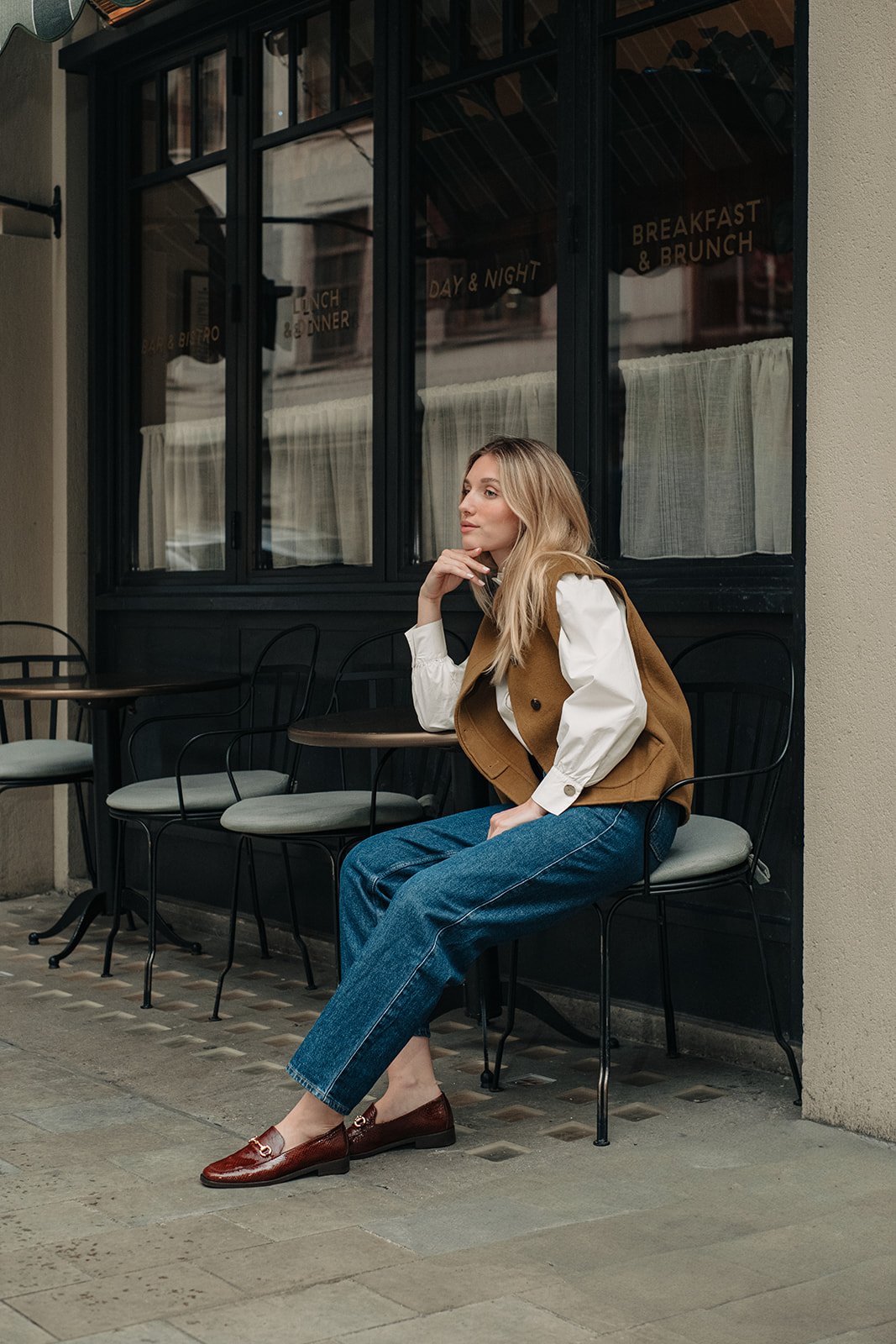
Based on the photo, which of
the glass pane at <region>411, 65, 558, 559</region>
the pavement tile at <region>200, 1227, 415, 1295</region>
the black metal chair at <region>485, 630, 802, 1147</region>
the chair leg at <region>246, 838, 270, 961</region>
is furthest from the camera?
the chair leg at <region>246, 838, 270, 961</region>

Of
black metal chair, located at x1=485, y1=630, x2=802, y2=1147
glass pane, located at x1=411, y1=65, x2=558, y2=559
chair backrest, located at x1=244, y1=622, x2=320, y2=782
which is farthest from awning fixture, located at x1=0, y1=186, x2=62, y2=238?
black metal chair, located at x1=485, y1=630, x2=802, y2=1147

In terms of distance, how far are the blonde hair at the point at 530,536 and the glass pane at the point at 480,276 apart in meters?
1.31

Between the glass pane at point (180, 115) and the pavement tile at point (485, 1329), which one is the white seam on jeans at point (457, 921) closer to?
the pavement tile at point (485, 1329)

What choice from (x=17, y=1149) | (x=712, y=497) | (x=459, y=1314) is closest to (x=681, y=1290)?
(x=459, y=1314)

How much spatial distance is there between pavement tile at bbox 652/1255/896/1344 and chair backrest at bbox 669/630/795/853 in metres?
1.46

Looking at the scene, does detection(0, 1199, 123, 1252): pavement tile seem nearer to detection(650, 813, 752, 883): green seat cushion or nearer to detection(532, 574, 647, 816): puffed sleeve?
detection(532, 574, 647, 816): puffed sleeve

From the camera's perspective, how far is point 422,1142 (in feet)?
11.1

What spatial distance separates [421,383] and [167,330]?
1.58 meters

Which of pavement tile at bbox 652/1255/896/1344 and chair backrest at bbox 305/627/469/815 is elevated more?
chair backrest at bbox 305/627/469/815

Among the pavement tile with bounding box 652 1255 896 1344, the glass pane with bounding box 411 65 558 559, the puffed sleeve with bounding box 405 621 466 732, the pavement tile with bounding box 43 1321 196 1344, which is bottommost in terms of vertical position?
the pavement tile with bounding box 652 1255 896 1344

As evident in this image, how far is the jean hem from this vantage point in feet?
10.3

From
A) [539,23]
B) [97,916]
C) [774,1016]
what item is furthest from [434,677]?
[97,916]

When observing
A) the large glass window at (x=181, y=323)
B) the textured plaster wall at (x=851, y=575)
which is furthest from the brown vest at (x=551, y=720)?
the large glass window at (x=181, y=323)

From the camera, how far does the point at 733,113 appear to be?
4.34 m
